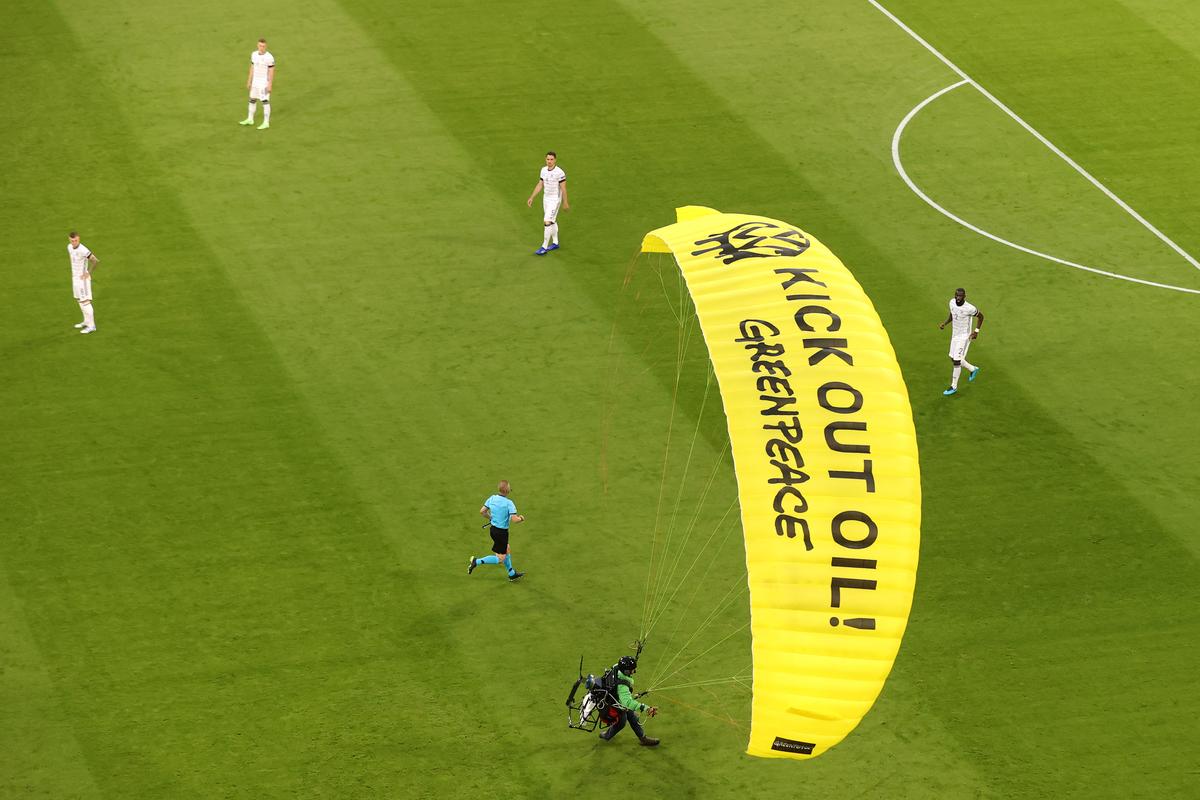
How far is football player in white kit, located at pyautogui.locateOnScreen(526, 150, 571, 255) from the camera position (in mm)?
34562

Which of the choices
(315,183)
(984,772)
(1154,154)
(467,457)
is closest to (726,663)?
(984,772)

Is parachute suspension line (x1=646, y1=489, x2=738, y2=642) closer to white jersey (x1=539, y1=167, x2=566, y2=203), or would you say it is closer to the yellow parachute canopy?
the yellow parachute canopy

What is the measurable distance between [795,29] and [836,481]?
85.9 feet

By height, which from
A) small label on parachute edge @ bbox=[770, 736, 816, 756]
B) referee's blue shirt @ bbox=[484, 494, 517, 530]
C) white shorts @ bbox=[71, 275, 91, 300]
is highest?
small label on parachute edge @ bbox=[770, 736, 816, 756]

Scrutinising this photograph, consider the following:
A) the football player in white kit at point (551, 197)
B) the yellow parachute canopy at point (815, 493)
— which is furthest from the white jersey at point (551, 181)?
the yellow parachute canopy at point (815, 493)

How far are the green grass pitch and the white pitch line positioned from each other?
0.77 ft

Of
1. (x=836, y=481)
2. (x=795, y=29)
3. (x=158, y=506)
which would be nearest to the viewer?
(x=836, y=481)

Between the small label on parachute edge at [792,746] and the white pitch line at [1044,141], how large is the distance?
20.3 m

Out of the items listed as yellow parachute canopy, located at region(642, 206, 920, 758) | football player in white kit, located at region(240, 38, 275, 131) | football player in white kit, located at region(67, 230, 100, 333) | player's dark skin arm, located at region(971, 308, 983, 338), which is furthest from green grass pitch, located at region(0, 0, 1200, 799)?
yellow parachute canopy, located at region(642, 206, 920, 758)

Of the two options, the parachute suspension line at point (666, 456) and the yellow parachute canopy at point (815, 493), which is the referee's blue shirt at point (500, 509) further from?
the yellow parachute canopy at point (815, 493)

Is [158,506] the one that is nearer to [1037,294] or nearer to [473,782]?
[473,782]

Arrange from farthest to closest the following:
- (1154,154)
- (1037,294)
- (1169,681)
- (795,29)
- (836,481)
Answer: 1. (795,29)
2. (1154,154)
3. (1037,294)
4. (1169,681)
5. (836,481)

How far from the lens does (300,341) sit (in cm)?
3266

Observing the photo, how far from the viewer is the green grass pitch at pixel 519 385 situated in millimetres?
24766
